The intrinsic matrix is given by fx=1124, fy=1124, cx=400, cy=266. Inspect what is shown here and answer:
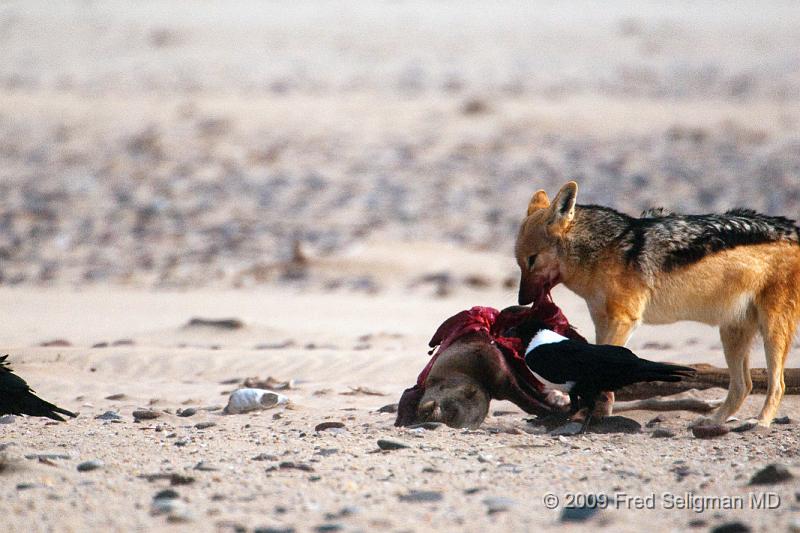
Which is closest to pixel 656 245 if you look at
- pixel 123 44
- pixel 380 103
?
pixel 380 103

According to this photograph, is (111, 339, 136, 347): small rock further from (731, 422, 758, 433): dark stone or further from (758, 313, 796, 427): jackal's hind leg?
(758, 313, 796, 427): jackal's hind leg

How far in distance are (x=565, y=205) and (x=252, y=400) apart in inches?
98.6

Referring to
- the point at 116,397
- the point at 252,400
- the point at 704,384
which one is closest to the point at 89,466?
the point at 252,400

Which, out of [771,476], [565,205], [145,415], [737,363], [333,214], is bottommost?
[145,415]

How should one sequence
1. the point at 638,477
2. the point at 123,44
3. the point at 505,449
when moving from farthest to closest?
the point at 123,44 → the point at 505,449 → the point at 638,477

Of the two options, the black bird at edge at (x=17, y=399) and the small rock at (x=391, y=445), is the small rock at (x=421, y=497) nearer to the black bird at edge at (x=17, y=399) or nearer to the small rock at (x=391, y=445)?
the small rock at (x=391, y=445)

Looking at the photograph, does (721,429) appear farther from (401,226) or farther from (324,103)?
(324,103)

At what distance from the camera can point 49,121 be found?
22.9m

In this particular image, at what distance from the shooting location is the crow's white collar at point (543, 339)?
6.47 metres

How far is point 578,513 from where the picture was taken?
4949mm

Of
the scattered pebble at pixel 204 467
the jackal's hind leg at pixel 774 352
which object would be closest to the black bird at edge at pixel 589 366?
the jackal's hind leg at pixel 774 352

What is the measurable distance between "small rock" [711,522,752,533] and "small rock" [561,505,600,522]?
0.53 meters

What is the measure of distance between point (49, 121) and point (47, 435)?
1725 cm

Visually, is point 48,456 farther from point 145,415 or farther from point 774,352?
point 774,352
